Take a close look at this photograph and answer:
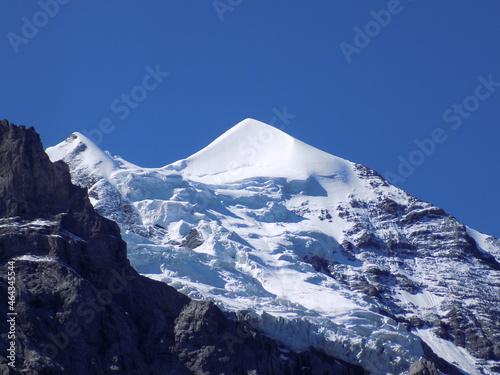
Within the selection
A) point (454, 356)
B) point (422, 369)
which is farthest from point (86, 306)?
point (454, 356)

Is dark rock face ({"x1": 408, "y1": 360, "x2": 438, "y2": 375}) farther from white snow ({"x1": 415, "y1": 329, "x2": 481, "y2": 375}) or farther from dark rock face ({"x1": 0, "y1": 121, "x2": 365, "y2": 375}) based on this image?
white snow ({"x1": 415, "y1": 329, "x2": 481, "y2": 375})

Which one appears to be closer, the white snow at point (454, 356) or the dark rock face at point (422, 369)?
the dark rock face at point (422, 369)

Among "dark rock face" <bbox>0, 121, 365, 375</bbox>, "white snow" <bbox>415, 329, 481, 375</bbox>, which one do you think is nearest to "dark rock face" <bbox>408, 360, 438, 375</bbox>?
"dark rock face" <bbox>0, 121, 365, 375</bbox>

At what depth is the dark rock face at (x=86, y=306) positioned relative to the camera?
135m

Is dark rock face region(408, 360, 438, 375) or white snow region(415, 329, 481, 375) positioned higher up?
white snow region(415, 329, 481, 375)

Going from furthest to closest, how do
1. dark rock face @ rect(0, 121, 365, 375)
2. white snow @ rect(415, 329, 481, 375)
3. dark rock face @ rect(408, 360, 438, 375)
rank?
white snow @ rect(415, 329, 481, 375) → dark rock face @ rect(408, 360, 438, 375) → dark rock face @ rect(0, 121, 365, 375)

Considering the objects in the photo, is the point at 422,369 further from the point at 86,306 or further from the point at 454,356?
the point at 86,306

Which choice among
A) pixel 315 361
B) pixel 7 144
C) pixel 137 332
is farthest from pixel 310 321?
pixel 7 144

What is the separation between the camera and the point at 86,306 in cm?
14012

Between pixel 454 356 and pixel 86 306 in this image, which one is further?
pixel 454 356

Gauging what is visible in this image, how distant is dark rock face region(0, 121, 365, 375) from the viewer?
13538 cm

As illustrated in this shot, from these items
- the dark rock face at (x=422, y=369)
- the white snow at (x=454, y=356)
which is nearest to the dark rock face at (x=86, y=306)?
the dark rock face at (x=422, y=369)

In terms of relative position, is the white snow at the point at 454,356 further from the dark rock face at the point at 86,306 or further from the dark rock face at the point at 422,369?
the dark rock face at the point at 422,369

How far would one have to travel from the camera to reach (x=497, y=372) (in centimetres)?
19525
